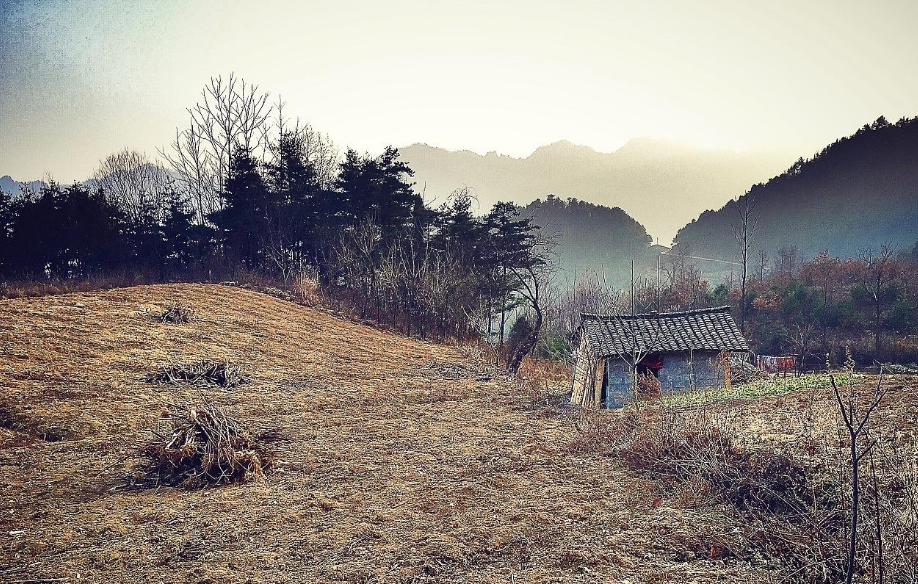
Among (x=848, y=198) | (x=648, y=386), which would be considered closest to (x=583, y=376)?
(x=648, y=386)

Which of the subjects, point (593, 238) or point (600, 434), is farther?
point (593, 238)

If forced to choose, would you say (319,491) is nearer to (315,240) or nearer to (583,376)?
(583,376)

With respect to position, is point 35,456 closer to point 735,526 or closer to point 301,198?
point 735,526

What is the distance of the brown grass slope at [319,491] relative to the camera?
4.12 metres

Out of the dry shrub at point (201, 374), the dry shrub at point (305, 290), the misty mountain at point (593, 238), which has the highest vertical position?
the misty mountain at point (593, 238)

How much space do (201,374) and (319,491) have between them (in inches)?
208

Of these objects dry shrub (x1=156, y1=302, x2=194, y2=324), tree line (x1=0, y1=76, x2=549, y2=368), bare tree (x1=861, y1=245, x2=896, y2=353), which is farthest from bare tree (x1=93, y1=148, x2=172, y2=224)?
A: bare tree (x1=861, y1=245, x2=896, y2=353)

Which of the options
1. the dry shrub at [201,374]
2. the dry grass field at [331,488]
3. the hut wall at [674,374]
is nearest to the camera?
the dry grass field at [331,488]

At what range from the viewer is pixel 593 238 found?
Result: 65062 mm

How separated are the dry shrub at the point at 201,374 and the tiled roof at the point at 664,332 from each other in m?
7.62

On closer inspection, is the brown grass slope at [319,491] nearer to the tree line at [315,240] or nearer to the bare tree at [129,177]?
the tree line at [315,240]

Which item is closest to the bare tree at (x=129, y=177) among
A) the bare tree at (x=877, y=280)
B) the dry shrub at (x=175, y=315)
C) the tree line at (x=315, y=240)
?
the tree line at (x=315, y=240)

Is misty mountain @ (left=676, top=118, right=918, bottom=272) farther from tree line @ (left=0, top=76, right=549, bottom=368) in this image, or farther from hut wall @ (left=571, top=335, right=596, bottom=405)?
hut wall @ (left=571, top=335, right=596, bottom=405)

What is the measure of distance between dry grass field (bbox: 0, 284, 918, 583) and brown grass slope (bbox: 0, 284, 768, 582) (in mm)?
24
